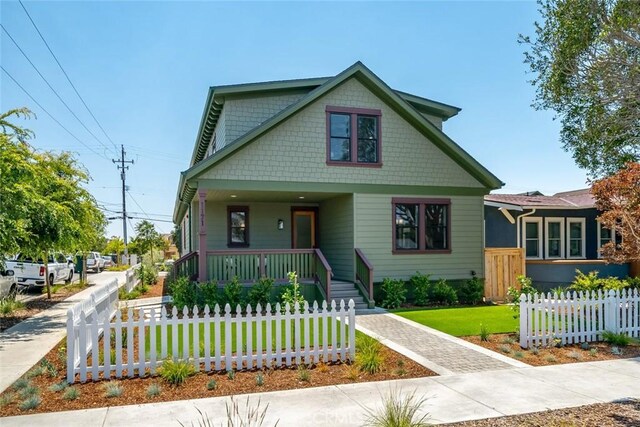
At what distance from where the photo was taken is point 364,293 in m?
14.3

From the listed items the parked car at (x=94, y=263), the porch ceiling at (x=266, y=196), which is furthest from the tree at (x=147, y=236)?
the porch ceiling at (x=266, y=196)

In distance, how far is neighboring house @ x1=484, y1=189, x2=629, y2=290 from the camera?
58.8 feet

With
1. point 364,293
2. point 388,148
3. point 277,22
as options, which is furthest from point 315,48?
point 364,293

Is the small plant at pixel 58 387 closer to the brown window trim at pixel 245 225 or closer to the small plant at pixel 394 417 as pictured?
the small plant at pixel 394 417

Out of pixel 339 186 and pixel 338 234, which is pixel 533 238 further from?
pixel 339 186

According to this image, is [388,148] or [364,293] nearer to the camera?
[364,293]

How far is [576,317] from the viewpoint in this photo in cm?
933

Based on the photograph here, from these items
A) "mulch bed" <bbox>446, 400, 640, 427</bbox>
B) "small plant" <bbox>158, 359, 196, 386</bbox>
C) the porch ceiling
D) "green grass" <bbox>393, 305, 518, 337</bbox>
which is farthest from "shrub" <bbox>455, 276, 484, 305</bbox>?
"small plant" <bbox>158, 359, 196, 386</bbox>

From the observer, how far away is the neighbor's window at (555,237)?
19984 millimetres

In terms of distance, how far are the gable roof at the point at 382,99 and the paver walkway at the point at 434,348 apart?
253 inches

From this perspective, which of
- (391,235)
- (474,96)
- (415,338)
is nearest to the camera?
(415,338)

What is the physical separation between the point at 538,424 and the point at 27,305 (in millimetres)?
16506

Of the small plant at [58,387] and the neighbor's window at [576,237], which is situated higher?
the neighbor's window at [576,237]

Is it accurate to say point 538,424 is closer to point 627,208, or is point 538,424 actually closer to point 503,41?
point 627,208
